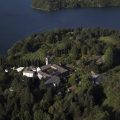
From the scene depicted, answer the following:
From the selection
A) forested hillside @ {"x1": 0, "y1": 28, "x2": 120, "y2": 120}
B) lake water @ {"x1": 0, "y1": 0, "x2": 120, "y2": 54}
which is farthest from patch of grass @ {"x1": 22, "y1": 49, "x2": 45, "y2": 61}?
lake water @ {"x1": 0, "y1": 0, "x2": 120, "y2": 54}

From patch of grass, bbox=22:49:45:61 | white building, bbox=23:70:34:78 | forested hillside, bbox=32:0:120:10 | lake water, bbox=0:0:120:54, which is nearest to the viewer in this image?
white building, bbox=23:70:34:78

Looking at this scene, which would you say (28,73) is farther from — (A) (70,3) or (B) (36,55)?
(A) (70,3)

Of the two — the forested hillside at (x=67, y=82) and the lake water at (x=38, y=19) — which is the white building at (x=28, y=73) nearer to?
the forested hillside at (x=67, y=82)

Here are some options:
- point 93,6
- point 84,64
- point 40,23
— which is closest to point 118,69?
point 84,64

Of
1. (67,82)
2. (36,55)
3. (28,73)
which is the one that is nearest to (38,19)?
(36,55)

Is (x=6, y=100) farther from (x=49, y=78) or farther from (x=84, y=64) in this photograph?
(x=84, y=64)

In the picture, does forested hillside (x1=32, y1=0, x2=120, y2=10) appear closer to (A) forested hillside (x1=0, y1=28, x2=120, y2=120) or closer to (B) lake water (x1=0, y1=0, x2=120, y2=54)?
(B) lake water (x1=0, y1=0, x2=120, y2=54)
